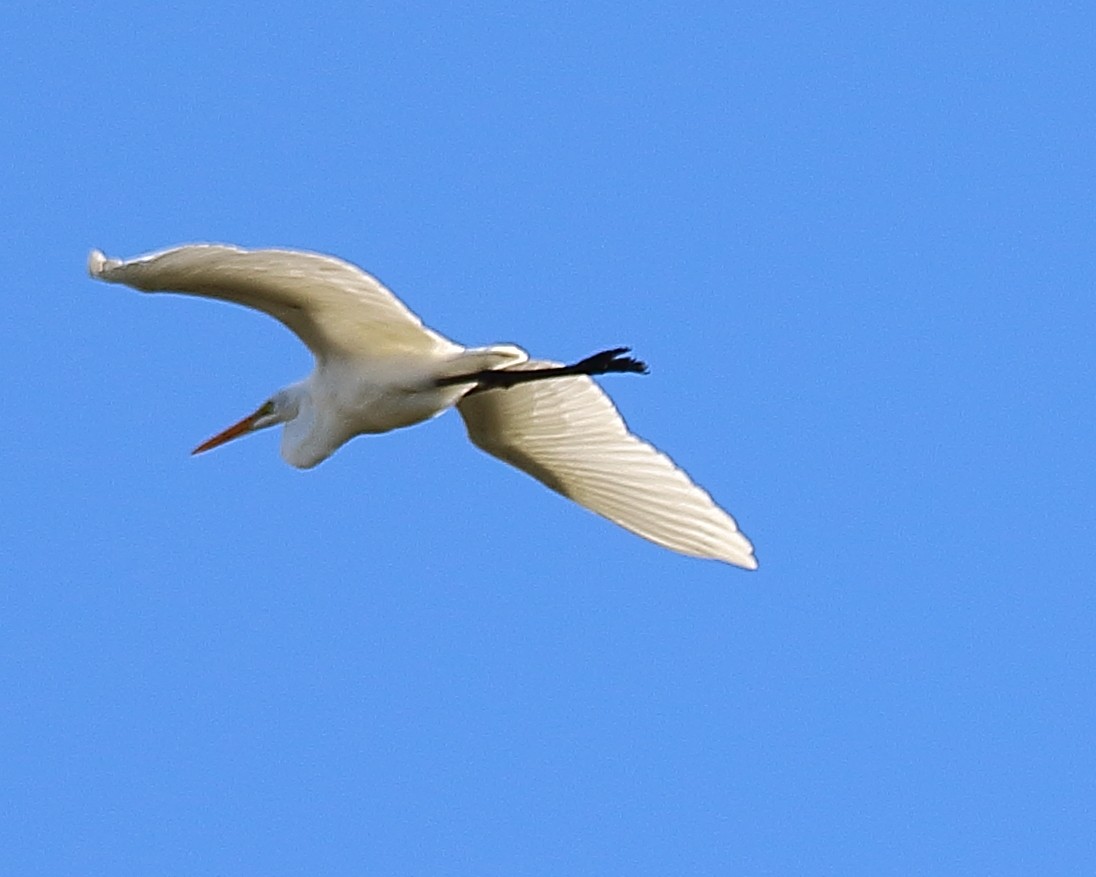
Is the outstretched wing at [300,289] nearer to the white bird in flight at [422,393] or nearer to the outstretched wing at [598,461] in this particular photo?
the white bird in flight at [422,393]

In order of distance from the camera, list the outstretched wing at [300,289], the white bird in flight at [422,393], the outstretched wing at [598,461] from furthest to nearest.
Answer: the outstretched wing at [598,461]
the white bird in flight at [422,393]
the outstretched wing at [300,289]

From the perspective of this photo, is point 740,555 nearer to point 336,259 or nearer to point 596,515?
point 596,515

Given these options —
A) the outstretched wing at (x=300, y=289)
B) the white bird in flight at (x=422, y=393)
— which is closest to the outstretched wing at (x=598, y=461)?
the white bird in flight at (x=422, y=393)

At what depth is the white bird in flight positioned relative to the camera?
8.55m

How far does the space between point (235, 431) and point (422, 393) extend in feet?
5.61

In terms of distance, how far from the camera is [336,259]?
28.1ft

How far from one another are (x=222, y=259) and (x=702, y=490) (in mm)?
2954

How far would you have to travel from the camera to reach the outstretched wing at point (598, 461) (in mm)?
10367

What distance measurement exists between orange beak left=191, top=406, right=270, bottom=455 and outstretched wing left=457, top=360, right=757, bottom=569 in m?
0.95

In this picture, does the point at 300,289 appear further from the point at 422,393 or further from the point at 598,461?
the point at 598,461

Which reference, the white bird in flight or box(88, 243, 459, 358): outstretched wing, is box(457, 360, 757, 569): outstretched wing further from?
box(88, 243, 459, 358): outstretched wing

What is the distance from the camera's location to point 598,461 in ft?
34.9

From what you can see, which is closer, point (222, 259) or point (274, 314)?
point (222, 259)

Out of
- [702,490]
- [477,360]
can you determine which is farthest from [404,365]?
[702,490]
